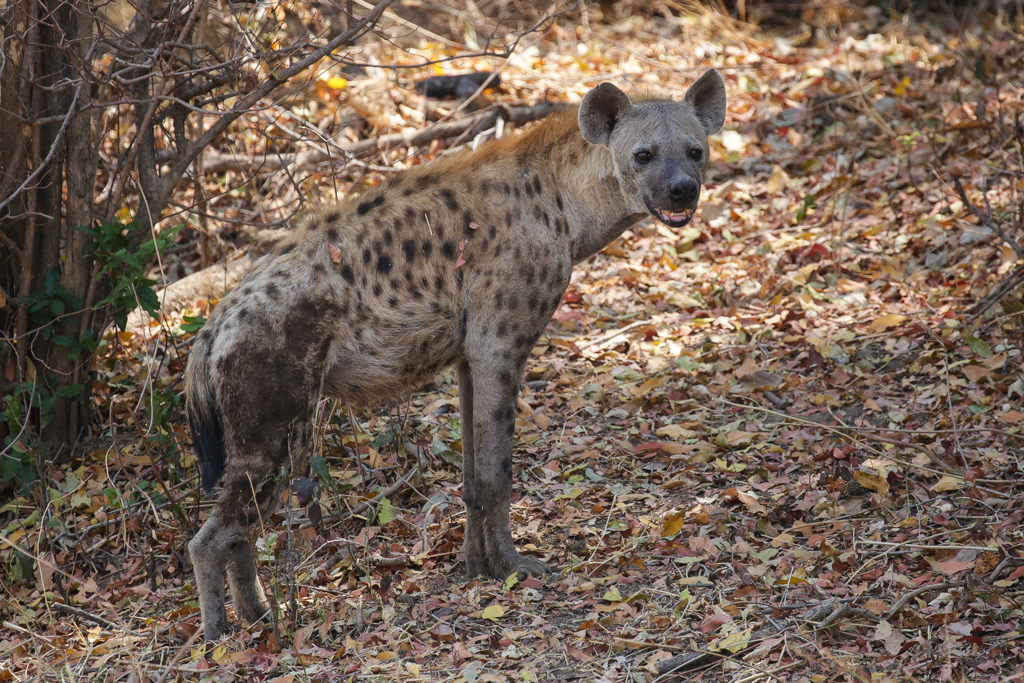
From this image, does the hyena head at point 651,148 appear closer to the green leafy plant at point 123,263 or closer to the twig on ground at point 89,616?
the green leafy plant at point 123,263

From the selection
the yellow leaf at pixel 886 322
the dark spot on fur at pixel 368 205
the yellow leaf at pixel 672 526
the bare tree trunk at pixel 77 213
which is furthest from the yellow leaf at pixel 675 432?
the bare tree trunk at pixel 77 213

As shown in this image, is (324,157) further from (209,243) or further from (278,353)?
(278,353)

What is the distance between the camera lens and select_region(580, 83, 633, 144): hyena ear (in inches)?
160

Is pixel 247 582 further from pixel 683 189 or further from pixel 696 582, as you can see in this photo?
pixel 683 189

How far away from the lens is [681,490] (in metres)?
4.71

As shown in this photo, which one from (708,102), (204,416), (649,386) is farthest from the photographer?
(649,386)

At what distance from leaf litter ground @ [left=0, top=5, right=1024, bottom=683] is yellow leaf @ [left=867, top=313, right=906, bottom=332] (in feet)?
0.12

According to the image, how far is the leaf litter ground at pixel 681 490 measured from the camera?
357 cm

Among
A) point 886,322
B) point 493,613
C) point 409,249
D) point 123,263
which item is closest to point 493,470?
point 493,613

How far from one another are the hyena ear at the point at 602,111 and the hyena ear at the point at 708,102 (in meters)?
0.38

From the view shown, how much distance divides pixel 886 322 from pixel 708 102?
214 centimetres

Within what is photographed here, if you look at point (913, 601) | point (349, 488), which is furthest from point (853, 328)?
point (349, 488)

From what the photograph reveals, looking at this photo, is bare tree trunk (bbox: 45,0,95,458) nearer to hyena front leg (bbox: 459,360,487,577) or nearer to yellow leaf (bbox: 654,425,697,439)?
hyena front leg (bbox: 459,360,487,577)

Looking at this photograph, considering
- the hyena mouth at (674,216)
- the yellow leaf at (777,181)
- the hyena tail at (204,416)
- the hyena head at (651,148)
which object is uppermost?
the hyena head at (651,148)
